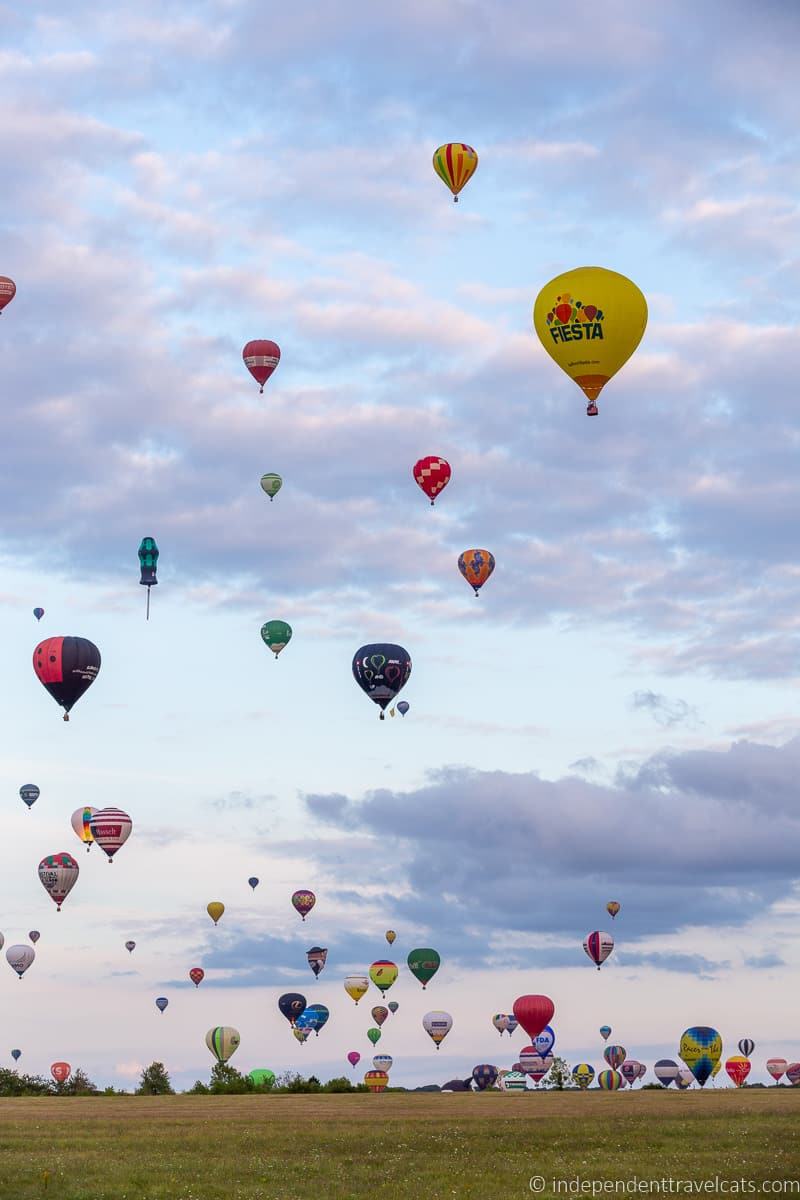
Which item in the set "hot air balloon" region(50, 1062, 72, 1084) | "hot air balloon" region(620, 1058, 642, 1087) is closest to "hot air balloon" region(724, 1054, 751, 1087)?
"hot air balloon" region(620, 1058, 642, 1087)

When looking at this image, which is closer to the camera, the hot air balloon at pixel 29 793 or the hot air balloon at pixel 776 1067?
the hot air balloon at pixel 29 793

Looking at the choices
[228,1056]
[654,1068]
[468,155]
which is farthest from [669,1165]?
[654,1068]

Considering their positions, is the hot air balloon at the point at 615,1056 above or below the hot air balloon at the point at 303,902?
below

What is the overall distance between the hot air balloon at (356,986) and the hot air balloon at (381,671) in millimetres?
48499

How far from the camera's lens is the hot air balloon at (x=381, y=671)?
9550cm

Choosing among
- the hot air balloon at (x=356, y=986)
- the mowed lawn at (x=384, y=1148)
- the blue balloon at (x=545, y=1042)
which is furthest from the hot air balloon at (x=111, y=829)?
the blue balloon at (x=545, y=1042)

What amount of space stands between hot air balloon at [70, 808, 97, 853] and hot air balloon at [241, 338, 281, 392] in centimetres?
3212

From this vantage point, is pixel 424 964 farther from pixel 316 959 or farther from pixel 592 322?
pixel 592 322

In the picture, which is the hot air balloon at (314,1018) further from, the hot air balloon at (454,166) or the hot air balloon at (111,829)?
the hot air balloon at (454,166)

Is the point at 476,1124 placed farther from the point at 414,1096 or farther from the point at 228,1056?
the point at 228,1056

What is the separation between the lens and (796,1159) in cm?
4866

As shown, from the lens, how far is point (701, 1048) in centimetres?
10481

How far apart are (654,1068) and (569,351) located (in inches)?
3442

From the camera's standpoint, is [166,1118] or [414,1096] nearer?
[166,1118]
